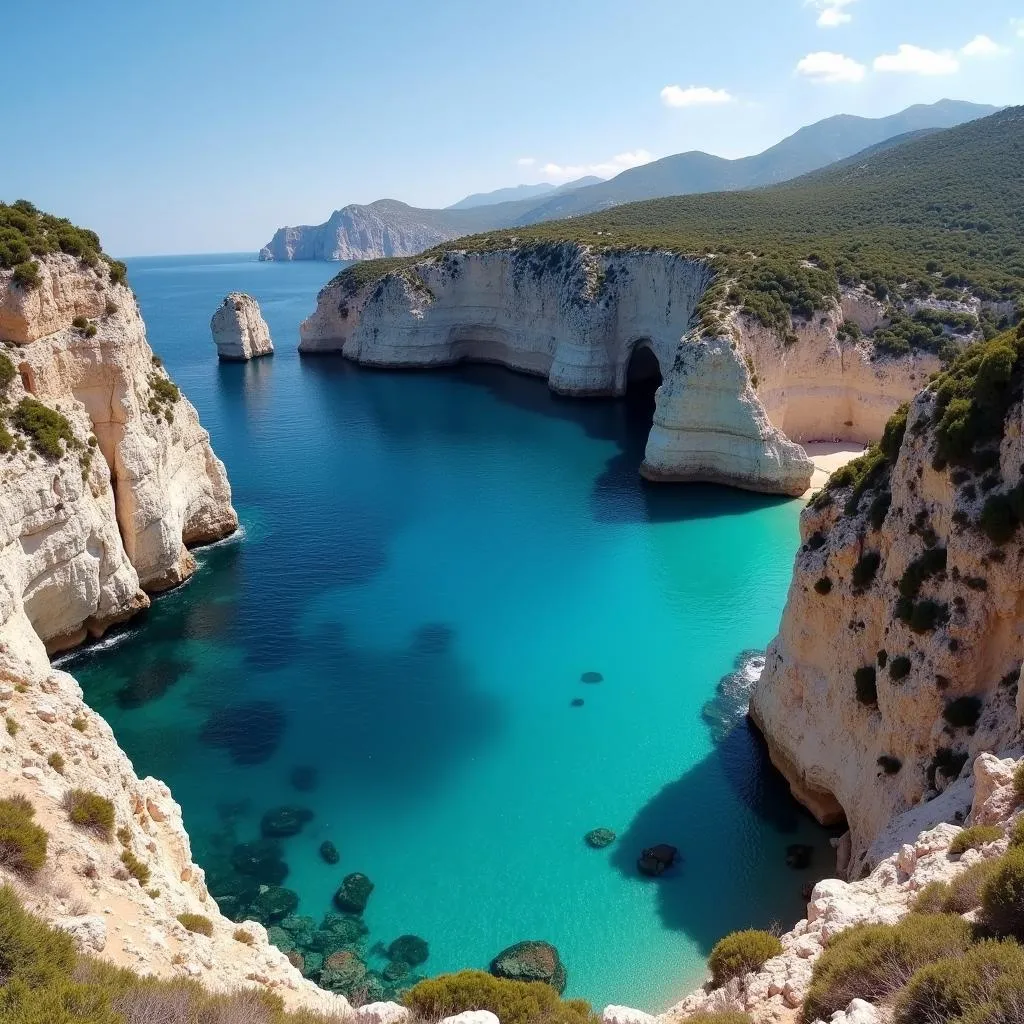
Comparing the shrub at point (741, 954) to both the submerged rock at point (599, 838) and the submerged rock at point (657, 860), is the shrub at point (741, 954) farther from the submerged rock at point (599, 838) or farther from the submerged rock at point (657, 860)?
the submerged rock at point (599, 838)

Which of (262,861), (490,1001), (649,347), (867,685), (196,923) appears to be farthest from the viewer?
(649,347)

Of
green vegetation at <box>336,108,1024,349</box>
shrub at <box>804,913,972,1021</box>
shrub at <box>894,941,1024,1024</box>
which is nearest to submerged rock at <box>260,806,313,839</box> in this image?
shrub at <box>804,913,972,1021</box>

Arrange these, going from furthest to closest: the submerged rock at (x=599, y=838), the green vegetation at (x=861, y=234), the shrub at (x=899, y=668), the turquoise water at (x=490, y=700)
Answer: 1. the green vegetation at (x=861, y=234)
2. the submerged rock at (x=599, y=838)
3. the turquoise water at (x=490, y=700)
4. the shrub at (x=899, y=668)

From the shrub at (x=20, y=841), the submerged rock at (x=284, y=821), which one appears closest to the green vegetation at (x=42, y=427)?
the submerged rock at (x=284, y=821)

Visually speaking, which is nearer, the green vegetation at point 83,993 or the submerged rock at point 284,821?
the green vegetation at point 83,993

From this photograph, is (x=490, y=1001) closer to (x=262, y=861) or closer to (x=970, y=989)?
(x=970, y=989)

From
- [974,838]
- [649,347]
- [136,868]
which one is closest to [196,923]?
[136,868]
